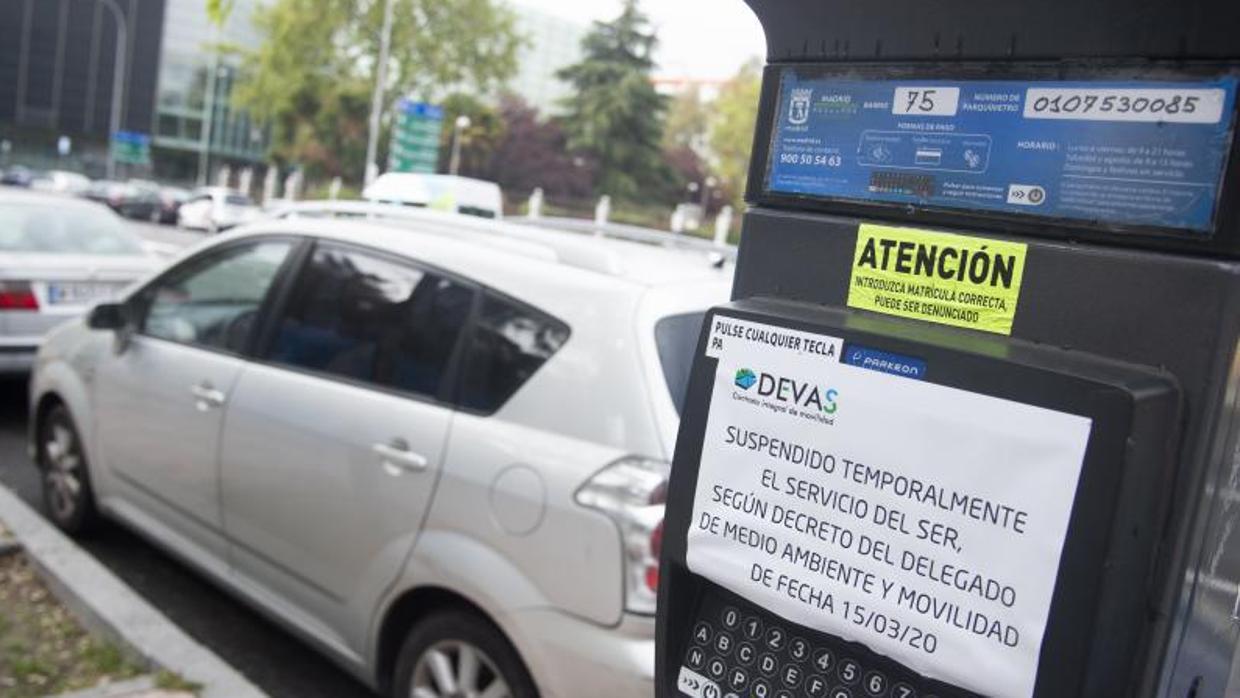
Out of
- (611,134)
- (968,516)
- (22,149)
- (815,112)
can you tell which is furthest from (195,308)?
(22,149)

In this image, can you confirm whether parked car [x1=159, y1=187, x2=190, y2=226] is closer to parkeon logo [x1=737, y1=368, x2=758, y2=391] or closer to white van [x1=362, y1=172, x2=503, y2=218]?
white van [x1=362, y1=172, x2=503, y2=218]

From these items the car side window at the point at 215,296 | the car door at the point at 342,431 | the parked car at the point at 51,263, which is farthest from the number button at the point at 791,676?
the parked car at the point at 51,263

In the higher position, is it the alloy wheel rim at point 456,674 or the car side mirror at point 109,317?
the car side mirror at point 109,317

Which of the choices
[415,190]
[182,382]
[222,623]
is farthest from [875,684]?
[415,190]

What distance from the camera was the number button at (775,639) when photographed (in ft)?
4.23

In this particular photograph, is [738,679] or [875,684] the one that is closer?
[875,684]

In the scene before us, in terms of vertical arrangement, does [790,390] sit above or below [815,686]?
above

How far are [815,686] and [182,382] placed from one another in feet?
11.4

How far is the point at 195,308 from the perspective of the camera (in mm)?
4340

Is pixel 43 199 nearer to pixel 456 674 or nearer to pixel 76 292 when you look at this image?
pixel 76 292

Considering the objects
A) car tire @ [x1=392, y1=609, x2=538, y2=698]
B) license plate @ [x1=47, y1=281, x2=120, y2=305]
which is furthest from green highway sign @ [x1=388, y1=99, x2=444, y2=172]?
car tire @ [x1=392, y1=609, x2=538, y2=698]

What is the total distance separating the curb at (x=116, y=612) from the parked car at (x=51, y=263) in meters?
2.69

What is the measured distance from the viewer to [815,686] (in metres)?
1.25

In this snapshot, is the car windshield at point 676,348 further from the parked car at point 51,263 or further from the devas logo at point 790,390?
the parked car at point 51,263
